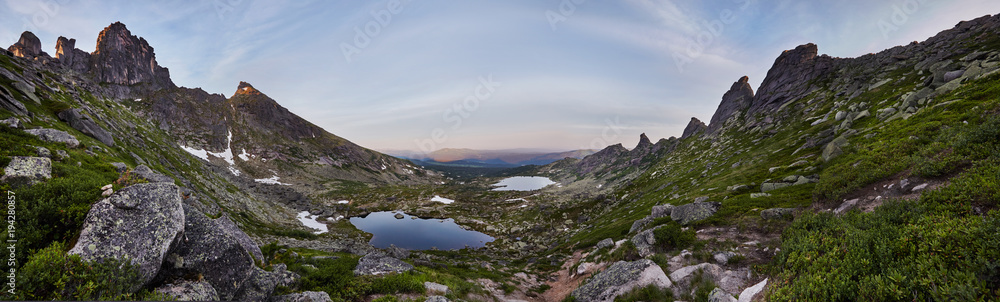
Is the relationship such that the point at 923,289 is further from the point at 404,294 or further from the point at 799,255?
the point at 404,294

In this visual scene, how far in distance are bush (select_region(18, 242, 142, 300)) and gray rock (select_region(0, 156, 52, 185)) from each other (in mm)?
6012

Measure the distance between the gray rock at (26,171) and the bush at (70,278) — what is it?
→ 6012 mm

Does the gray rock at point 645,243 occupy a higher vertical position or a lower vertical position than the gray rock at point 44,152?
lower

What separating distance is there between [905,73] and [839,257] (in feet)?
307

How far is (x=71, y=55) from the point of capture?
5891 inches

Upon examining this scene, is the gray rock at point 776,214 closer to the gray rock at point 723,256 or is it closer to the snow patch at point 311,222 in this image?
the gray rock at point 723,256

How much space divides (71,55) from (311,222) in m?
208

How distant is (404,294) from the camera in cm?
1559

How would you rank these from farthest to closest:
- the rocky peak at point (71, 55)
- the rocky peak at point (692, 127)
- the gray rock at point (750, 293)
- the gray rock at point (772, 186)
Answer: the rocky peak at point (692, 127) < the rocky peak at point (71, 55) < the gray rock at point (772, 186) < the gray rock at point (750, 293)

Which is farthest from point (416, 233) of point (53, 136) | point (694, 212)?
point (694, 212)

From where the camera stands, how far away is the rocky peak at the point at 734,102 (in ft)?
420

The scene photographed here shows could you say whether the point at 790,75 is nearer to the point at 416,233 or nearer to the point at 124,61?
the point at 416,233

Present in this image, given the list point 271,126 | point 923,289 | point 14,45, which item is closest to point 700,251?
point 923,289

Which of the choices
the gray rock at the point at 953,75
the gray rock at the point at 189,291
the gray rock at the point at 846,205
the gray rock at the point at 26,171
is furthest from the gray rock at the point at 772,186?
the gray rock at the point at 26,171
